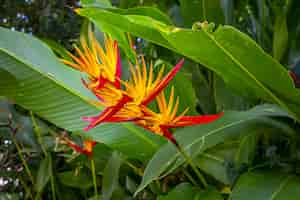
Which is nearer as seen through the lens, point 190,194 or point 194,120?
point 194,120

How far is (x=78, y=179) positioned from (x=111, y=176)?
0.44 feet

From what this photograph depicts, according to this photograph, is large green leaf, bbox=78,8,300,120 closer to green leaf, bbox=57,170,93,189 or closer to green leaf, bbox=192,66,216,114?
green leaf, bbox=192,66,216,114

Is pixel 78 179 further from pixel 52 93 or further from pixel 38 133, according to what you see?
pixel 52 93

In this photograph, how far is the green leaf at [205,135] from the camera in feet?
2.22

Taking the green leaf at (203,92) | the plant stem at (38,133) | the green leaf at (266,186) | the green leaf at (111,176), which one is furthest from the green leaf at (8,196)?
the green leaf at (266,186)

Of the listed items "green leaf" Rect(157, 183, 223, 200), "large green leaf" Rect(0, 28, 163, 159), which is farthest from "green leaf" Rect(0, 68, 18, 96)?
Answer: "green leaf" Rect(157, 183, 223, 200)

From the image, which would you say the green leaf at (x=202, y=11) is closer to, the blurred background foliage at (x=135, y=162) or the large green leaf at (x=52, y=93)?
the blurred background foliage at (x=135, y=162)

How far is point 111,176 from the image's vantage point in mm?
843

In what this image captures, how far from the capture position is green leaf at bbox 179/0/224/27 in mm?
892

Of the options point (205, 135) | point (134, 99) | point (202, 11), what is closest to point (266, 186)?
point (205, 135)

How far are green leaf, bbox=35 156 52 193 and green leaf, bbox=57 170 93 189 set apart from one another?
0.04 metres

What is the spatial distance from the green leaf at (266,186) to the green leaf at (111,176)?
23cm

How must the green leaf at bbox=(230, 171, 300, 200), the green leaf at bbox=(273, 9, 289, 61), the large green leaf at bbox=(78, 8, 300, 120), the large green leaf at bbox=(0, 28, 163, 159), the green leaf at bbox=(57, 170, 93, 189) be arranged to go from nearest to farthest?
the large green leaf at bbox=(78, 8, 300, 120) < the green leaf at bbox=(230, 171, 300, 200) < the large green leaf at bbox=(0, 28, 163, 159) < the green leaf at bbox=(273, 9, 289, 61) < the green leaf at bbox=(57, 170, 93, 189)

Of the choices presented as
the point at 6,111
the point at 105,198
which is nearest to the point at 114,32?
the point at 105,198
